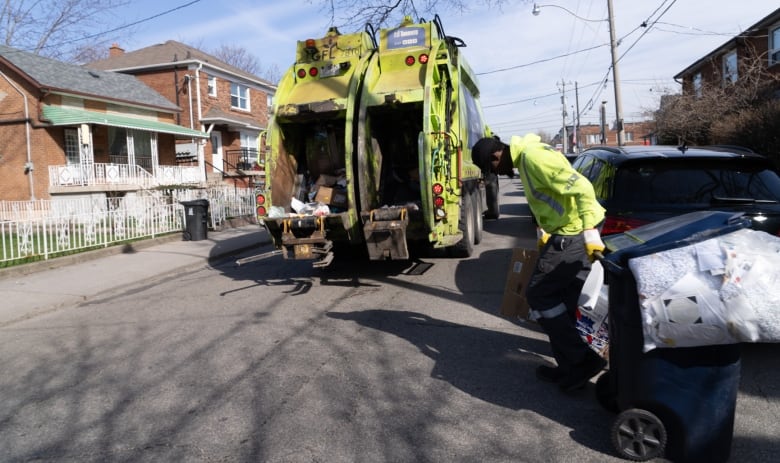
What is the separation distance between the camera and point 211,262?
34.1 ft

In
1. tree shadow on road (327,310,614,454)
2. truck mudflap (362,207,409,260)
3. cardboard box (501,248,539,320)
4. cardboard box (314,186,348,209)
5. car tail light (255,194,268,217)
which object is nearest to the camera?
tree shadow on road (327,310,614,454)

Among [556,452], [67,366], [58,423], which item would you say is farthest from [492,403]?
[67,366]

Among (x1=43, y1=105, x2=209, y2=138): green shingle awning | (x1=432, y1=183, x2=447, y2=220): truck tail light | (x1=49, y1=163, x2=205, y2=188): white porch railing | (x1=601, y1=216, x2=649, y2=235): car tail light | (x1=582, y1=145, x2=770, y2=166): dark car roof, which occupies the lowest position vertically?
(x1=601, y1=216, x2=649, y2=235): car tail light

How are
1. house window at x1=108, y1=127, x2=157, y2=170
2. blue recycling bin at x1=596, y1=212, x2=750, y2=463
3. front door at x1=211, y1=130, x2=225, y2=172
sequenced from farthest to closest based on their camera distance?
front door at x1=211, y1=130, x2=225, y2=172 < house window at x1=108, y1=127, x2=157, y2=170 < blue recycling bin at x1=596, y1=212, x2=750, y2=463

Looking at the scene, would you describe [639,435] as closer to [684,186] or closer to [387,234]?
[684,186]

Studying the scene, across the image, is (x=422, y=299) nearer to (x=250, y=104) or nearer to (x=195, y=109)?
(x=195, y=109)

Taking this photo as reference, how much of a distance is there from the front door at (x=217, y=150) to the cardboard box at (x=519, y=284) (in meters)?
25.5

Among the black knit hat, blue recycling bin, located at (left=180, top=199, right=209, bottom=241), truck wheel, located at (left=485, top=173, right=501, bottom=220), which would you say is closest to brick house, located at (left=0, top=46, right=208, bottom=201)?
blue recycling bin, located at (left=180, top=199, right=209, bottom=241)

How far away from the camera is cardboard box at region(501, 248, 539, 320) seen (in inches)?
194

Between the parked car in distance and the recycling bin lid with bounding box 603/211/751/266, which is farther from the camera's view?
the parked car in distance

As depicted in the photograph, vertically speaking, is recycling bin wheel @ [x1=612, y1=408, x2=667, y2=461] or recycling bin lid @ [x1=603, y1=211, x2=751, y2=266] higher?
recycling bin lid @ [x1=603, y1=211, x2=751, y2=266]

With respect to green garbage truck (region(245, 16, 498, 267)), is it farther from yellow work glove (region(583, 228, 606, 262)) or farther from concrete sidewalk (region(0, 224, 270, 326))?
yellow work glove (region(583, 228, 606, 262))

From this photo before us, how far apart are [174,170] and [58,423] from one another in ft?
69.2

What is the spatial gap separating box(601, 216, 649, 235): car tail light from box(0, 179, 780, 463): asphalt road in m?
1.10
